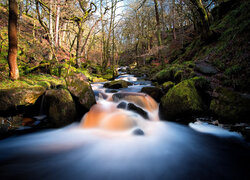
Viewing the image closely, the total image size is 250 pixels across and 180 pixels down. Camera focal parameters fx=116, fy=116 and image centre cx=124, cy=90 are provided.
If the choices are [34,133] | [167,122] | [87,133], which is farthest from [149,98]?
[34,133]

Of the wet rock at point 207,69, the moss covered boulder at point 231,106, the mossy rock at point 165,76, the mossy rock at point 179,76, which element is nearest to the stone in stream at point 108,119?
the moss covered boulder at point 231,106

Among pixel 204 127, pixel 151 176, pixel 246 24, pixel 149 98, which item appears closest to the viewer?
pixel 151 176

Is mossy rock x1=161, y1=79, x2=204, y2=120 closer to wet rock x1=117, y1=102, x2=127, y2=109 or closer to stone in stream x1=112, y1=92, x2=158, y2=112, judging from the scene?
stone in stream x1=112, y1=92, x2=158, y2=112

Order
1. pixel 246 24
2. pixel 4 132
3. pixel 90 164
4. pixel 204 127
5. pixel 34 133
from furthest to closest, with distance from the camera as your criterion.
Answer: pixel 246 24 → pixel 204 127 → pixel 34 133 → pixel 4 132 → pixel 90 164

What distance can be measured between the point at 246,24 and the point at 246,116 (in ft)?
15.9

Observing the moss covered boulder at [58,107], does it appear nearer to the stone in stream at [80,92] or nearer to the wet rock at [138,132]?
the stone in stream at [80,92]

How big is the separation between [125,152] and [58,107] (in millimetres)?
2621

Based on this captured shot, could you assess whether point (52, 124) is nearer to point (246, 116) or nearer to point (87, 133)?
point (87, 133)

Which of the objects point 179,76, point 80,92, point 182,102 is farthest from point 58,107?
point 179,76

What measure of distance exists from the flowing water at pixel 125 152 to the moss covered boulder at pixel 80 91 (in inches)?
18.9

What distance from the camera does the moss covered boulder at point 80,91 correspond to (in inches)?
182

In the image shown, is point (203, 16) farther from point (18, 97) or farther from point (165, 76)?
point (18, 97)

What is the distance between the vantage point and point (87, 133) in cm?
401

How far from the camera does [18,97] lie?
3.59 meters
